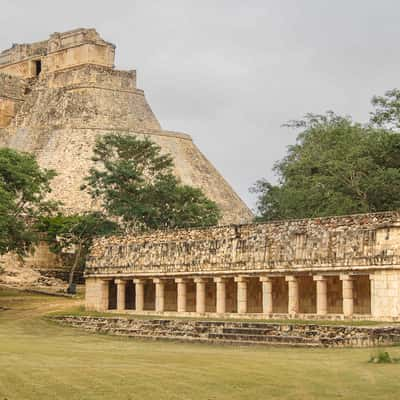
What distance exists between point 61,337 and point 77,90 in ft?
182

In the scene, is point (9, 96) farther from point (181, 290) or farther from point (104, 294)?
point (181, 290)

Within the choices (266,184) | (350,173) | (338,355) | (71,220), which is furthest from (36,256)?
(338,355)

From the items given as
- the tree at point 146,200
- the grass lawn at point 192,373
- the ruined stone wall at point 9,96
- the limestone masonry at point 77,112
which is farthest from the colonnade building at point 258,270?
the ruined stone wall at point 9,96

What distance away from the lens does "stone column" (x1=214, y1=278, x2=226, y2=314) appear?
107 ft

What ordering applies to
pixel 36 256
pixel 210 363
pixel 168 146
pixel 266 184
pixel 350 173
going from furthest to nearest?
pixel 168 146 < pixel 36 256 < pixel 266 184 < pixel 350 173 < pixel 210 363

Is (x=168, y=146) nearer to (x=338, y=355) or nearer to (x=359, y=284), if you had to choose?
(x=359, y=284)

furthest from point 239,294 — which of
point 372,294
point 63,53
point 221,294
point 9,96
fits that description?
point 9,96

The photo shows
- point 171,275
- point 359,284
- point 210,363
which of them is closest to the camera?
point 210,363

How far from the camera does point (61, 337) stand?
29.8 meters

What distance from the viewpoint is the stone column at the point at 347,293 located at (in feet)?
92.5

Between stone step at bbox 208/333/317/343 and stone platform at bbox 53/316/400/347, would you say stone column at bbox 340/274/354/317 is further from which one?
stone step at bbox 208/333/317/343

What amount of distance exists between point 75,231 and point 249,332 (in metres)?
30.4

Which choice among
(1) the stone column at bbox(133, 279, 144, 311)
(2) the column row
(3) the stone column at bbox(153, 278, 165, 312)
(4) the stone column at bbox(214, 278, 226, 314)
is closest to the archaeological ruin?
(1) the stone column at bbox(133, 279, 144, 311)

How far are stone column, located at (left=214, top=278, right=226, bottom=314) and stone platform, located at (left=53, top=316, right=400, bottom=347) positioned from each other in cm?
315
